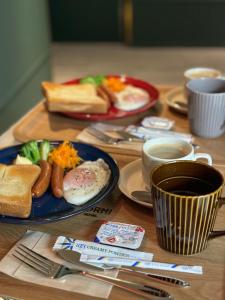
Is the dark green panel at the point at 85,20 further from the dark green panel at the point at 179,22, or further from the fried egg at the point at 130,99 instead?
the fried egg at the point at 130,99

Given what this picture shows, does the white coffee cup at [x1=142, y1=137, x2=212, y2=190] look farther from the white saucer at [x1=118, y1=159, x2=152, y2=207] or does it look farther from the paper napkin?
the paper napkin

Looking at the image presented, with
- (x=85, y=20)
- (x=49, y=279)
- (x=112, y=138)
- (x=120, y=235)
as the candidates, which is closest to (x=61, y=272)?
(x=49, y=279)

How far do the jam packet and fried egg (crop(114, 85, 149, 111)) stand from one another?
0.57m

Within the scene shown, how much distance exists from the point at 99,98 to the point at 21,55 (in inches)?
48.0

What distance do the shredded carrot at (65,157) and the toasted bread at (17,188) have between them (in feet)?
0.19

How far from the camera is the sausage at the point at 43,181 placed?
3.09 ft

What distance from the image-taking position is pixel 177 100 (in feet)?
4.76

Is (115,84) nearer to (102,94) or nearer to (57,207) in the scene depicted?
(102,94)

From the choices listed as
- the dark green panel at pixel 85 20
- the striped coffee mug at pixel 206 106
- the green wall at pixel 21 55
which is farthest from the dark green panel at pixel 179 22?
the striped coffee mug at pixel 206 106

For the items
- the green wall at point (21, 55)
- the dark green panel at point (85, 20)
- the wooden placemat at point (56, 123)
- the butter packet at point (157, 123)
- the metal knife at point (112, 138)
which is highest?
the metal knife at point (112, 138)

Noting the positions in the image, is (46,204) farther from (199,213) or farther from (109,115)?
(109,115)

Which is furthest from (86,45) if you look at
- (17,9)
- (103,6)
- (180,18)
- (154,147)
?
(154,147)

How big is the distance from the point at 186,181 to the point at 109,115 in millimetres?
573

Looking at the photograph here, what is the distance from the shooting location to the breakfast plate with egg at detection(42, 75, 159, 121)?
1.36 m
